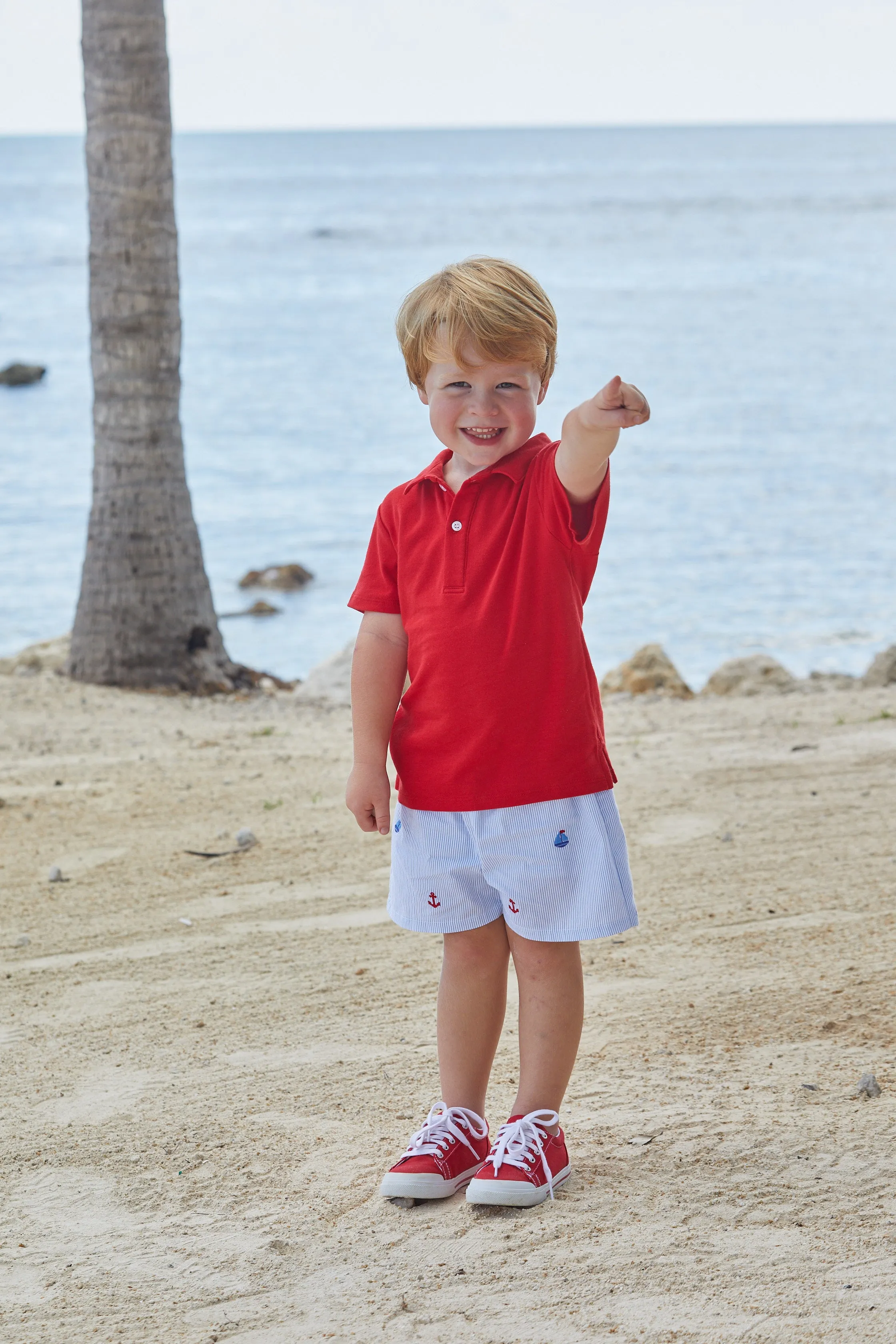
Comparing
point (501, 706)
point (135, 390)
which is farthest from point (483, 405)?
point (135, 390)

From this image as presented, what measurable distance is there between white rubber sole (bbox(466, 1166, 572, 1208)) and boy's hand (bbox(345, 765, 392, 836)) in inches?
25.0

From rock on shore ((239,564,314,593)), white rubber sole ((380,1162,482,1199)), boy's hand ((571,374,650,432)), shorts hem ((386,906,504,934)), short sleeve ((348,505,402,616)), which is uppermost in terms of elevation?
rock on shore ((239,564,314,593))

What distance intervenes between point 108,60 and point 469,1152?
17.8 ft

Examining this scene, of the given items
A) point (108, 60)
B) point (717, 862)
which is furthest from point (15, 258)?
point (717, 862)

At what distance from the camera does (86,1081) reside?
9.50ft

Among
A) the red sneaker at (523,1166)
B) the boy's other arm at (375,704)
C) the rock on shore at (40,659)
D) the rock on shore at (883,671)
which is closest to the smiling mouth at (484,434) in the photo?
the boy's other arm at (375,704)

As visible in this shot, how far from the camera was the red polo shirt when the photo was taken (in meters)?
2.25

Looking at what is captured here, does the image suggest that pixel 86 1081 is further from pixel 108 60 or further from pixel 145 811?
pixel 108 60

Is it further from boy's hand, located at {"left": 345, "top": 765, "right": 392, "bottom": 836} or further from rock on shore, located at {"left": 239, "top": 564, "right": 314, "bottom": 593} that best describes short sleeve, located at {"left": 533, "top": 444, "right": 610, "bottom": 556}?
rock on shore, located at {"left": 239, "top": 564, "right": 314, "bottom": 593}

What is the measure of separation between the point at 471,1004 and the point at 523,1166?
0.29 m

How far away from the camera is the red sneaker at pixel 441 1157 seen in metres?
2.34

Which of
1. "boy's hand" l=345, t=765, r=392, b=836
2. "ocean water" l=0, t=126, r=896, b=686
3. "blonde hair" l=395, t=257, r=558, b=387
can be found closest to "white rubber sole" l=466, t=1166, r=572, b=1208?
"boy's hand" l=345, t=765, r=392, b=836

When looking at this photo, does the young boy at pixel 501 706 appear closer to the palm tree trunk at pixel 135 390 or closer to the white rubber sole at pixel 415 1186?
the white rubber sole at pixel 415 1186

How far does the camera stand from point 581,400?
19.1 m
